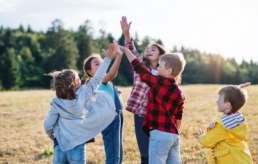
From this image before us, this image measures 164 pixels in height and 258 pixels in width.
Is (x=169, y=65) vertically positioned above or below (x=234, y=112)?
above

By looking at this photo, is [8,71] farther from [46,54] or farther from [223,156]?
[223,156]

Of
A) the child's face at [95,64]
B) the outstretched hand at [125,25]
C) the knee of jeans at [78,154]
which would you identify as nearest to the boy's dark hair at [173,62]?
the outstretched hand at [125,25]

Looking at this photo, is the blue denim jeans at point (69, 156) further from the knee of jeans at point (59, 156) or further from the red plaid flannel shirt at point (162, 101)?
the red plaid flannel shirt at point (162, 101)

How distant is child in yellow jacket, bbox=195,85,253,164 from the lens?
102 inches

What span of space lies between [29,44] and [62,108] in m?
58.8

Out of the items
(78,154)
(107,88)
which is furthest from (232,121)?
(78,154)

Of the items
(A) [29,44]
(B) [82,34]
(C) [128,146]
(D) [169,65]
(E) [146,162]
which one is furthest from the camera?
(A) [29,44]

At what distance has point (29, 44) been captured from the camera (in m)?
55.9

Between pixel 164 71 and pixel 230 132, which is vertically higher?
pixel 164 71

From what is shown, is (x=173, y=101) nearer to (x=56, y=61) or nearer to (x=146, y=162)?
(x=146, y=162)

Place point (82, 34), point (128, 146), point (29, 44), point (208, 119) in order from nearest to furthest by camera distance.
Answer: point (128, 146) → point (208, 119) → point (82, 34) → point (29, 44)

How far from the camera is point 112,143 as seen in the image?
3.21 metres

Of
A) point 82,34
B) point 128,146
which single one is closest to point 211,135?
point 128,146

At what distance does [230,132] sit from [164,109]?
782 mm
